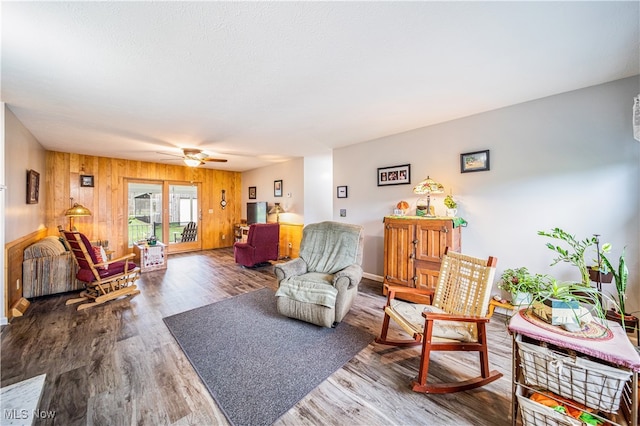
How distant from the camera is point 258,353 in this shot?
2125 mm

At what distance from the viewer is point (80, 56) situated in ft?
5.91

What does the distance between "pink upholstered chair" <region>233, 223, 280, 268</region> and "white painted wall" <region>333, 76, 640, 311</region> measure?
288 centimetres

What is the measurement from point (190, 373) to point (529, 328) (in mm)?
2329

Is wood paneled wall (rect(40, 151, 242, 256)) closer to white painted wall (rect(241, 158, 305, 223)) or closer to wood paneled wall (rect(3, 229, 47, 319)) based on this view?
white painted wall (rect(241, 158, 305, 223))

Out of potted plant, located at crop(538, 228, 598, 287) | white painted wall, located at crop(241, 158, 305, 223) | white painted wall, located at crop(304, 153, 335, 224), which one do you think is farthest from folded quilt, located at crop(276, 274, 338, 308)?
white painted wall, located at crop(241, 158, 305, 223)

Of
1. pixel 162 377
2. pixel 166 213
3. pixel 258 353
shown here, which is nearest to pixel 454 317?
pixel 258 353

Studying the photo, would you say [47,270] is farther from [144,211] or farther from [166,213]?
[166,213]

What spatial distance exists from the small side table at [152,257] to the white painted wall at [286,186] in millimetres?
2625

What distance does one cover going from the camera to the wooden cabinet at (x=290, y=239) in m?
5.96

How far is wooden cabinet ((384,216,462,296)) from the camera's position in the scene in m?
3.02

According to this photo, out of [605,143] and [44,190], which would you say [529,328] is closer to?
[605,143]

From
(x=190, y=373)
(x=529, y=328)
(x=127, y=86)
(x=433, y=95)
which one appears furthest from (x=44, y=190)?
(x=529, y=328)

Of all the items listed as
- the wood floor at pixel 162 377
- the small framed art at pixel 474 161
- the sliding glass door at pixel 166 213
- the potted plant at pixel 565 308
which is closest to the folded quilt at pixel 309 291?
the wood floor at pixel 162 377

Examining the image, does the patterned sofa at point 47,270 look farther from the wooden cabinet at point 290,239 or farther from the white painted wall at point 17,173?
the wooden cabinet at point 290,239
